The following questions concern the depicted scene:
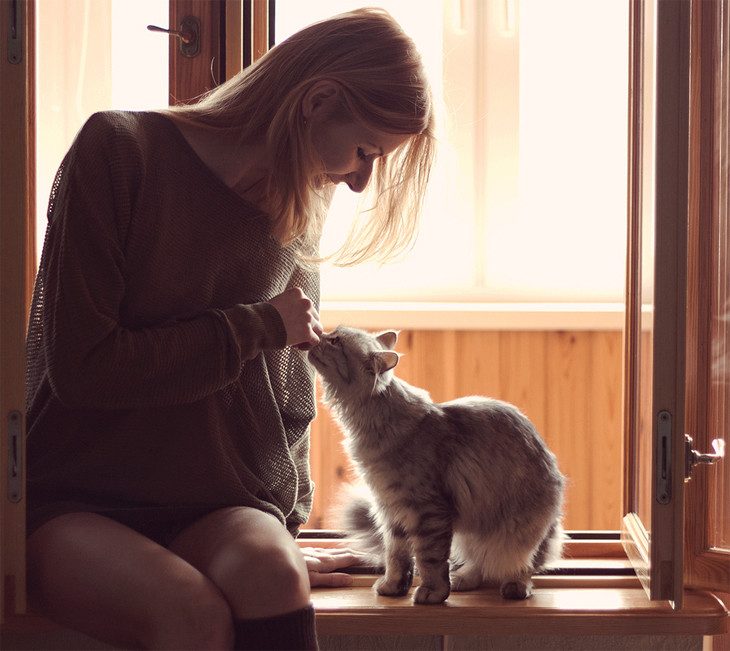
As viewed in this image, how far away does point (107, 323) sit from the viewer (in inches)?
45.6

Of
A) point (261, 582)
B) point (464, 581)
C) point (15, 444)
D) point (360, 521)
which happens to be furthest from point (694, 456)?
point (15, 444)

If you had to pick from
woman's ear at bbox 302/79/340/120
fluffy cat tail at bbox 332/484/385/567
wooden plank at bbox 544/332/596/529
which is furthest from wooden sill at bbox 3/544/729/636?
wooden plank at bbox 544/332/596/529

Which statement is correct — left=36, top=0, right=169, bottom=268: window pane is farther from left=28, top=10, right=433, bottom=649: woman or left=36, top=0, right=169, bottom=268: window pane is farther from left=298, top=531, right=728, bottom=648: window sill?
left=298, top=531, right=728, bottom=648: window sill

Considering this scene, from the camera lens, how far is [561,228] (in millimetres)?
2748

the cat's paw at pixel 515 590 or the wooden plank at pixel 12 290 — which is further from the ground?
the wooden plank at pixel 12 290

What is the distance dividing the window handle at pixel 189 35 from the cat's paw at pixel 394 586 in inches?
39.9

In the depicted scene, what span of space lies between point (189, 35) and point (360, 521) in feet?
3.15

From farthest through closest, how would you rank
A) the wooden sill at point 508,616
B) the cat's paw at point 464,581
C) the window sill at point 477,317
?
the window sill at point 477,317 → the cat's paw at point 464,581 → the wooden sill at point 508,616

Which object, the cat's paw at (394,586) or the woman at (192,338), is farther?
the cat's paw at (394,586)

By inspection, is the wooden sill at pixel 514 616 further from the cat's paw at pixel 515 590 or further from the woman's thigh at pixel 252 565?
the woman's thigh at pixel 252 565

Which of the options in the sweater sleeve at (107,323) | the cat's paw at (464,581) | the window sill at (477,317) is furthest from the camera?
the window sill at (477,317)

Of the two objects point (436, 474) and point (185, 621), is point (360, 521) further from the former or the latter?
point (185, 621)

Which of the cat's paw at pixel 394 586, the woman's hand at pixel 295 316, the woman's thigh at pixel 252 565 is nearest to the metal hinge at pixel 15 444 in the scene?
the woman's thigh at pixel 252 565

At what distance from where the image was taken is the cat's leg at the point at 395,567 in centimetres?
146
